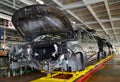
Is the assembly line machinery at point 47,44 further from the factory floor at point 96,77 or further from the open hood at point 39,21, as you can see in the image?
the factory floor at point 96,77

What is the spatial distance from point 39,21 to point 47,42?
1.88ft

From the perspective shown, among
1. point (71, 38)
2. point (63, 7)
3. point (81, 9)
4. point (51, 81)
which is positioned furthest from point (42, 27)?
point (81, 9)

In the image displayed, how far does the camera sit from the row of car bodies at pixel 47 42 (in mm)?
2551

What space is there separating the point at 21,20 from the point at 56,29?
735mm

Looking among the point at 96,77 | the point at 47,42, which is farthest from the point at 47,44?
the point at 96,77

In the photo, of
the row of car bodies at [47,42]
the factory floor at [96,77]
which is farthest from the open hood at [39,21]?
the factory floor at [96,77]

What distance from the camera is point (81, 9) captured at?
7.39 m

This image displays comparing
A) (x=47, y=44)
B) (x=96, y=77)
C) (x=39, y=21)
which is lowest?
(x=96, y=77)

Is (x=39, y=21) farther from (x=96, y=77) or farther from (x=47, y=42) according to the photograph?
(x=96, y=77)

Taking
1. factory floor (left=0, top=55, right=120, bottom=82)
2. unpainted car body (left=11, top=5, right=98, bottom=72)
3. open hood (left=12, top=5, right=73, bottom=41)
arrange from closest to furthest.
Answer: open hood (left=12, top=5, right=73, bottom=41) → unpainted car body (left=11, top=5, right=98, bottom=72) → factory floor (left=0, top=55, right=120, bottom=82)

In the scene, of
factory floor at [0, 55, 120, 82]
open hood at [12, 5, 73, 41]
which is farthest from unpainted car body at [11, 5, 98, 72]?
factory floor at [0, 55, 120, 82]

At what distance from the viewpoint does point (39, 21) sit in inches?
105

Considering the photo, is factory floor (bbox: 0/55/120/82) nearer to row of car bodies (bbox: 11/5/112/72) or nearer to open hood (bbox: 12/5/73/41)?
row of car bodies (bbox: 11/5/112/72)

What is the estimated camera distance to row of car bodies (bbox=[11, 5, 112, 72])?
2.55 meters
